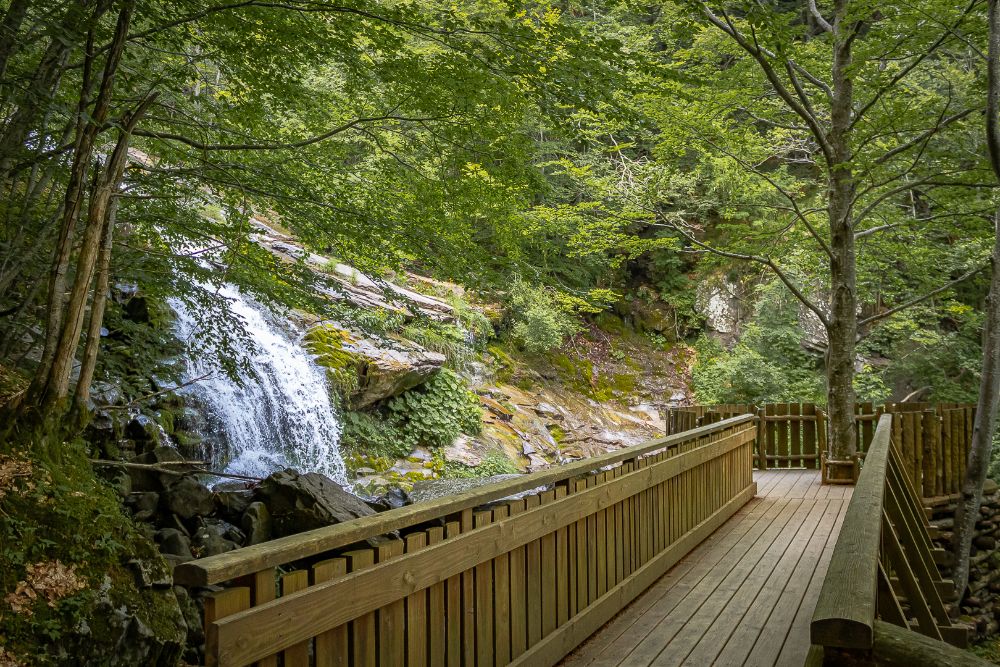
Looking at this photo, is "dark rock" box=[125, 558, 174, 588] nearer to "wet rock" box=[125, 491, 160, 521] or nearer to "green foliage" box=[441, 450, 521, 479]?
"wet rock" box=[125, 491, 160, 521]

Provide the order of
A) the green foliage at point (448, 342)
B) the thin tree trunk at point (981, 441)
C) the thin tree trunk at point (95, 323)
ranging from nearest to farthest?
the thin tree trunk at point (95, 323) → the thin tree trunk at point (981, 441) → the green foliage at point (448, 342)

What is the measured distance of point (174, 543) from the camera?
539 centimetres

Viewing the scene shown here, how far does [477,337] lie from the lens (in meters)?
16.6

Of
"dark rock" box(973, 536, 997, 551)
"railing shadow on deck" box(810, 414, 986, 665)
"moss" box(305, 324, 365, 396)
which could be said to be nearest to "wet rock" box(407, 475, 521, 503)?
"moss" box(305, 324, 365, 396)

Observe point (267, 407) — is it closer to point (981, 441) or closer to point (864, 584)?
point (864, 584)

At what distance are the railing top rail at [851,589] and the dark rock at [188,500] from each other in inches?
216

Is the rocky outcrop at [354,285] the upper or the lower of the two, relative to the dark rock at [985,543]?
upper

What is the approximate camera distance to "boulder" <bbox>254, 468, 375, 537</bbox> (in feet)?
19.0

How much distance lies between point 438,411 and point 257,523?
7191 millimetres

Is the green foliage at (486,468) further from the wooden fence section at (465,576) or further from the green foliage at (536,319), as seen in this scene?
the wooden fence section at (465,576)

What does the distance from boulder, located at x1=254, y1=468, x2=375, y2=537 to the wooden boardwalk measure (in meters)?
2.63

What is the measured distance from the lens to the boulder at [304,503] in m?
5.80

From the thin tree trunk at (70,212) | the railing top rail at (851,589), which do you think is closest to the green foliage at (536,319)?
the thin tree trunk at (70,212)

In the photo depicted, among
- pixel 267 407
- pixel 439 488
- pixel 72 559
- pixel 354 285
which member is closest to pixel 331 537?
pixel 72 559
